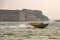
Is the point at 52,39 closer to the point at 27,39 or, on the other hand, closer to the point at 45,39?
the point at 45,39

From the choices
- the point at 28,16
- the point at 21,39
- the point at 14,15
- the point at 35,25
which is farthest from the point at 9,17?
the point at 21,39

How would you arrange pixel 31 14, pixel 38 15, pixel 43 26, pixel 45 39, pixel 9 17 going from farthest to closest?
pixel 9 17 → pixel 38 15 → pixel 31 14 → pixel 43 26 → pixel 45 39

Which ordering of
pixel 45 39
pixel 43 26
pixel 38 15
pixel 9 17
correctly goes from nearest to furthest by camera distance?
pixel 45 39 < pixel 43 26 < pixel 38 15 < pixel 9 17

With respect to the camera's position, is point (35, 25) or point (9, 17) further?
point (9, 17)

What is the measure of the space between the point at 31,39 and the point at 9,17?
18.2 m

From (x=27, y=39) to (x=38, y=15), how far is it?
16.1 metres

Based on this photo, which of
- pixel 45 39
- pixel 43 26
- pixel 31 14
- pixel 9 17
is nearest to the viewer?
pixel 45 39

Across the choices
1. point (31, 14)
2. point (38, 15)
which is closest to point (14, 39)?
point (31, 14)

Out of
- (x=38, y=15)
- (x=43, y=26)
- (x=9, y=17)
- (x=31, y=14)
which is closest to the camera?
(x=43, y=26)

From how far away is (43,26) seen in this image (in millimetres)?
7078

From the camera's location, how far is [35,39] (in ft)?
11.6

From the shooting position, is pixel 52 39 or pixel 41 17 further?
pixel 41 17

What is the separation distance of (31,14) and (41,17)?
2.47 meters

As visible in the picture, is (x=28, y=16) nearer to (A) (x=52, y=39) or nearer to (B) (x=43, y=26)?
(B) (x=43, y=26)
